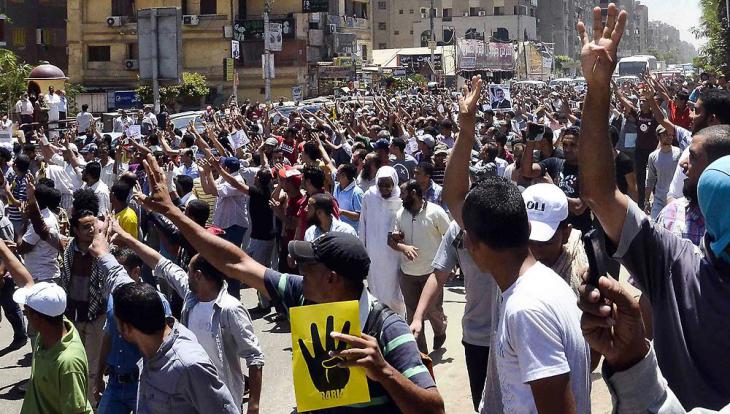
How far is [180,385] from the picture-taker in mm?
4441

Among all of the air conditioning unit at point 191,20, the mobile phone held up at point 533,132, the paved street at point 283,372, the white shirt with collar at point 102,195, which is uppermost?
the air conditioning unit at point 191,20

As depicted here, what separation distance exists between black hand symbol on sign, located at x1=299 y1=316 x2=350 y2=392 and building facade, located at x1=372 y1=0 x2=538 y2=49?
105 metres

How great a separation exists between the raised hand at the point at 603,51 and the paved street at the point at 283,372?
380cm

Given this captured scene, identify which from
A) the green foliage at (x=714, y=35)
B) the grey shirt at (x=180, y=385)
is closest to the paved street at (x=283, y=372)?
the grey shirt at (x=180, y=385)

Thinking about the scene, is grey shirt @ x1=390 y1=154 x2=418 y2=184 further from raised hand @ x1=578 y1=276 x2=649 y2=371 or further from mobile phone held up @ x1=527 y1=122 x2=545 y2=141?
raised hand @ x1=578 y1=276 x2=649 y2=371

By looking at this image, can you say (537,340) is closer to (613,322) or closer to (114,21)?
(613,322)

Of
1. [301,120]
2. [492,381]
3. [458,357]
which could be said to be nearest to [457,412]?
[458,357]

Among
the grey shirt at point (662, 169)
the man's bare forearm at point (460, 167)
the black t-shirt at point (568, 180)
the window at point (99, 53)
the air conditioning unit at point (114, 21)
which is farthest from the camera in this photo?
the window at point (99, 53)

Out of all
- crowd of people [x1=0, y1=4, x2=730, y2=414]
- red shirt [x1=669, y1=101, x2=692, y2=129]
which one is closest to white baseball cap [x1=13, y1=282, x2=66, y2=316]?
crowd of people [x1=0, y1=4, x2=730, y2=414]

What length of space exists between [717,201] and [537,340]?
642 mm

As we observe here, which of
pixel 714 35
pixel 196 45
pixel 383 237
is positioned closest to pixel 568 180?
pixel 383 237

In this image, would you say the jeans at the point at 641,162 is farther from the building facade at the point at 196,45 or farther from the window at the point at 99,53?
the window at the point at 99,53

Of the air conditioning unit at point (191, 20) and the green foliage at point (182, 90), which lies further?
the air conditioning unit at point (191, 20)

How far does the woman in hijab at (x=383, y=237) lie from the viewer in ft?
27.8
